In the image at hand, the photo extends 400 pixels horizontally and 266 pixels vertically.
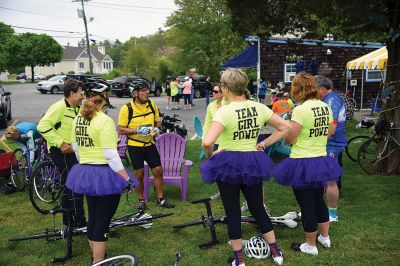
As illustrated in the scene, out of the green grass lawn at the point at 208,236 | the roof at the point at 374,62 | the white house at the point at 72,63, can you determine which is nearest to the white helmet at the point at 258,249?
the green grass lawn at the point at 208,236

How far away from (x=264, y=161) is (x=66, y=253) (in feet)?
8.34

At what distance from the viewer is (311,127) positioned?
4.21m

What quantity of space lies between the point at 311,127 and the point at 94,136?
7.05 ft

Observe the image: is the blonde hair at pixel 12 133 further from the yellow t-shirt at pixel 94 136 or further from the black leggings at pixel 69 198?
the yellow t-shirt at pixel 94 136

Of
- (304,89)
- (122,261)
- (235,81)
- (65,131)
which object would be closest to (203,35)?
(65,131)

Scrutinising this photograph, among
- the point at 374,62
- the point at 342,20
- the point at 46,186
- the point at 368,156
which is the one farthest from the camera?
the point at 374,62

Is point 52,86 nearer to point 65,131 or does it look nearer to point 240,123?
point 65,131

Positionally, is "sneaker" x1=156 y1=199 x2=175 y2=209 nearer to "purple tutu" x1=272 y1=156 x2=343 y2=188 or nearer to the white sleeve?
"purple tutu" x1=272 y1=156 x2=343 y2=188

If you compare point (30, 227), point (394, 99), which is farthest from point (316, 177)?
point (394, 99)

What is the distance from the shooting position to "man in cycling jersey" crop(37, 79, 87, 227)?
506 centimetres

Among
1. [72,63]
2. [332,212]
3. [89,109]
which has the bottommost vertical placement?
[332,212]

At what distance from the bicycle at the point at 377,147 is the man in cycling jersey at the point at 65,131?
5660 millimetres

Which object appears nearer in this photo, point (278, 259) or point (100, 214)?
point (100, 214)

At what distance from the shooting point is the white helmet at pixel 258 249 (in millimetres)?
4414
